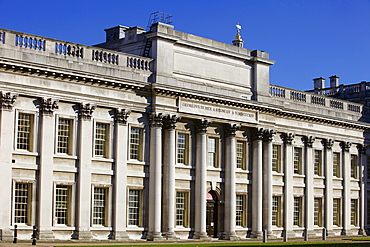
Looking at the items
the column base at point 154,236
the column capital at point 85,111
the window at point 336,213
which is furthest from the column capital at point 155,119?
the window at point 336,213

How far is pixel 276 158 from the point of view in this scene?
191 ft

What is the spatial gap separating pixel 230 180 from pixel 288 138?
8374 mm

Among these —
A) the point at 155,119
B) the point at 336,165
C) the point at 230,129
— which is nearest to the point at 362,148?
the point at 336,165

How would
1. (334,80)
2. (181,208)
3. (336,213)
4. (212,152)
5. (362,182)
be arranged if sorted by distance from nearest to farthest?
1. (181,208)
2. (212,152)
3. (336,213)
4. (362,182)
5. (334,80)

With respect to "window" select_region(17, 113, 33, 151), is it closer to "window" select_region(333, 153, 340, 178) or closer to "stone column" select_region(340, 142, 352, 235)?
"window" select_region(333, 153, 340, 178)

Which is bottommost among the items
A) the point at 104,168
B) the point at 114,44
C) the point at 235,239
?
the point at 235,239

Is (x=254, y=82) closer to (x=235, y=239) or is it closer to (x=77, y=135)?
(x=235, y=239)

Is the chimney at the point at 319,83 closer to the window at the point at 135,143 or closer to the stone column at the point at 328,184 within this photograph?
the stone column at the point at 328,184

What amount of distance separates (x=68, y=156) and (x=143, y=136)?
20.1 ft

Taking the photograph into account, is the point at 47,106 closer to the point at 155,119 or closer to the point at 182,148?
the point at 155,119

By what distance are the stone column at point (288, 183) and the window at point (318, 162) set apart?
12.7 ft

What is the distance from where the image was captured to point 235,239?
2048 inches

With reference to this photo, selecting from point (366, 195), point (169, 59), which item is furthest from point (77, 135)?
point (366, 195)

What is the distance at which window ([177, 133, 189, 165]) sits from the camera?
164 ft
